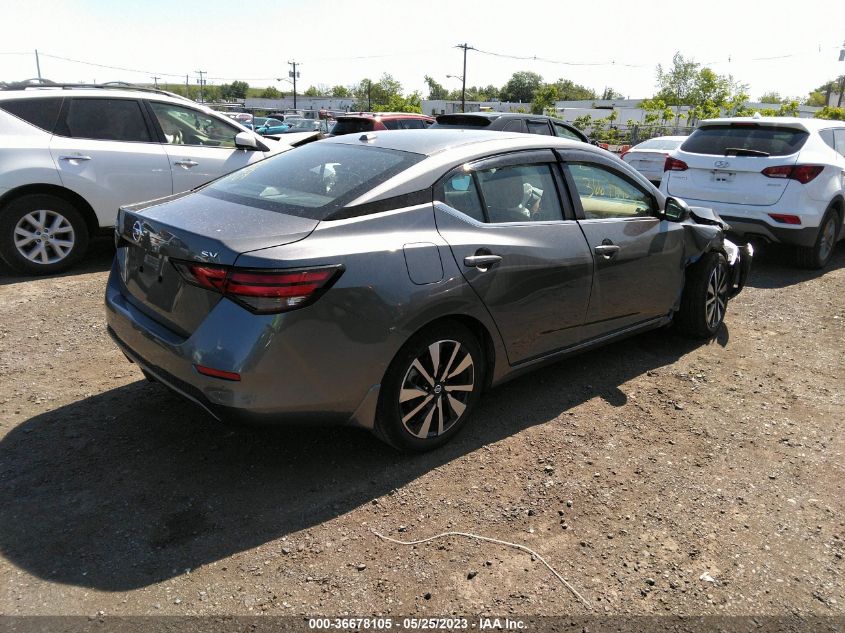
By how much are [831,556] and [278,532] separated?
2375 mm

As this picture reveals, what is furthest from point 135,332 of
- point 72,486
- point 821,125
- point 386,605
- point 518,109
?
point 518,109

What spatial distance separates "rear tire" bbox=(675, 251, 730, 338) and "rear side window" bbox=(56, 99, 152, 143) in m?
5.51

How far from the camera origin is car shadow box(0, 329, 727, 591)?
104 inches

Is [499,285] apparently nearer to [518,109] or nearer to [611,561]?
[611,561]

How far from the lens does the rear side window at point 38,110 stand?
20.5 feet

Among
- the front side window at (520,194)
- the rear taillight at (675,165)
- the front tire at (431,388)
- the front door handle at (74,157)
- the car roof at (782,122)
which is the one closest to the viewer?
the front tire at (431,388)

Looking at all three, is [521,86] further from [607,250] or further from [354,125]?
[607,250]

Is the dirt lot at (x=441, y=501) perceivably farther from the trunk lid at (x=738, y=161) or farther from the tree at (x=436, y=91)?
the tree at (x=436, y=91)

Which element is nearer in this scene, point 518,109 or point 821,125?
point 821,125

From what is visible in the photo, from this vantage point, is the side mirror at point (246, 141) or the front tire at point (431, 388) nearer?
the front tire at point (431, 388)

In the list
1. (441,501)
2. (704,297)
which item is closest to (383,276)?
(441,501)

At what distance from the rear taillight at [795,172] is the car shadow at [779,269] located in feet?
3.24


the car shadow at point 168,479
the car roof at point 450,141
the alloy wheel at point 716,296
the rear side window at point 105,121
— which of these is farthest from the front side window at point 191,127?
the alloy wheel at point 716,296

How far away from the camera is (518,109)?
77812mm
